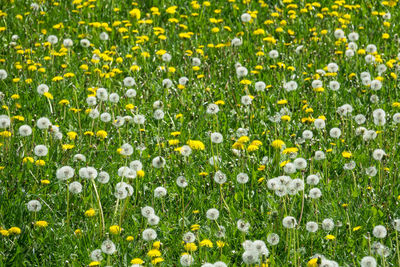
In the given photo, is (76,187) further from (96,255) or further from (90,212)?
(96,255)

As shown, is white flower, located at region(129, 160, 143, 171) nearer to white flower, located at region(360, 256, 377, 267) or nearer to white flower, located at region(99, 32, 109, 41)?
white flower, located at region(360, 256, 377, 267)

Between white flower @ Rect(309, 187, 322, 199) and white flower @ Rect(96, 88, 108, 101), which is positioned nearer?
white flower @ Rect(309, 187, 322, 199)

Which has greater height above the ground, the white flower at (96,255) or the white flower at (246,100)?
the white flower at (246,100)

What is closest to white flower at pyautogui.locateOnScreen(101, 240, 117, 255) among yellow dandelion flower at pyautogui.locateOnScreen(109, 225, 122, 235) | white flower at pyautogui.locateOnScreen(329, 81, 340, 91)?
yellow dandelion flower at pyautogui.locateOnScreen(109, 225, 122, 235)

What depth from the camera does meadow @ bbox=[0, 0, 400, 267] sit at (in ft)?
9.40

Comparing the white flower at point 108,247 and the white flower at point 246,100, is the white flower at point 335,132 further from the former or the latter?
the white flower at point 108,247

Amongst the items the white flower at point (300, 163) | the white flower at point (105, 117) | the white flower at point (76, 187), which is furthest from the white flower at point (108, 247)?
the white flower at point (105, 117)

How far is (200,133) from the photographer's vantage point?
3.94m

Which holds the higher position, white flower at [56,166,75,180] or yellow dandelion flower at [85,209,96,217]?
white flower at [56,166,75,180]

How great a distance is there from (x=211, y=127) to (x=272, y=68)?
0.89m

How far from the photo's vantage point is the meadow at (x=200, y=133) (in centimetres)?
287

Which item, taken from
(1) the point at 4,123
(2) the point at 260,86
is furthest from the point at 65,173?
(2) the point at 260,86

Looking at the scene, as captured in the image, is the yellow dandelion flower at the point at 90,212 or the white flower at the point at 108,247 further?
the yellow dandelion flower at the point at 90,212

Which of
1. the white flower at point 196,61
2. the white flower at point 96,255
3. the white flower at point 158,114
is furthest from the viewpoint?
the white flower at point 196,61
